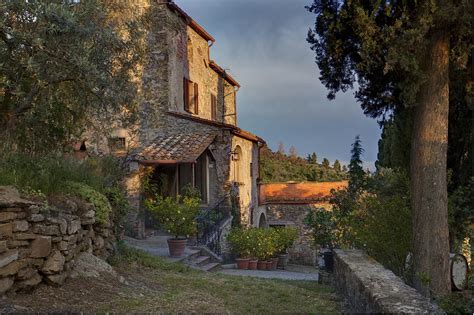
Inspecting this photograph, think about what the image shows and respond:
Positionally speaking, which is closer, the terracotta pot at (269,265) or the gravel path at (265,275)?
the gravel path at (265,275)

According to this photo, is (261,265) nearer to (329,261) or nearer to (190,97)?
(329,261)

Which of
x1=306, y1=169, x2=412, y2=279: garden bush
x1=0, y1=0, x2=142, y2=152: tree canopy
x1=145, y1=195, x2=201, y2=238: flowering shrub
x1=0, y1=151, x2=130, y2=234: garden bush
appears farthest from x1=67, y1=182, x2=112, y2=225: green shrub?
x1=306, y1=169, x2=412, y2=279: garden bush

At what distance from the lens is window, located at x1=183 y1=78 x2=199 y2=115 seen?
56.4 feet

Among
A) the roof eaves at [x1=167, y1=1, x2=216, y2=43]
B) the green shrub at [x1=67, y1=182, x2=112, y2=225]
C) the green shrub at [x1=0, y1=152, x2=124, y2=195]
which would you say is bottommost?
the green shrub at [x1=67, y1=182, x2=112, y2=225]

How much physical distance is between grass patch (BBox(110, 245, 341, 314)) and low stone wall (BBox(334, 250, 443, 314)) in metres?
0.53

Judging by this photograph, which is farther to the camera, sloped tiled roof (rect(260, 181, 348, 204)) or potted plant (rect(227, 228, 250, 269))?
sloped tiled roof (rect(260, 181, 348, 204))

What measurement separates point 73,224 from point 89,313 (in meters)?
1.64

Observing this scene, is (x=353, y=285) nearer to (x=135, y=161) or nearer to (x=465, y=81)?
(x=465, y=81)

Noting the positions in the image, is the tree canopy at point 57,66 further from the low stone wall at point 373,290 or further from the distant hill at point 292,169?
the distant hill at point 292,169

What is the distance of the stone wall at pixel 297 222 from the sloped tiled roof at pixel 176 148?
7558 millimetres

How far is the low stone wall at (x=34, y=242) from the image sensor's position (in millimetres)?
5008

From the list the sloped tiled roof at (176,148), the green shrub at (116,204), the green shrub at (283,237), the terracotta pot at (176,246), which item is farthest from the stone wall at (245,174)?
the green shrub at (116,204)

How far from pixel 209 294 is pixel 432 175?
4.37 meters

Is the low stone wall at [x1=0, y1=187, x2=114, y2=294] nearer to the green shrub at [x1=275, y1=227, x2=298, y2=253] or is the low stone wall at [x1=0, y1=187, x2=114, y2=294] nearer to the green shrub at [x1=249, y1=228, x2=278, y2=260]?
the green shrub at [x1=249, y1=228, x2=278, y2=260]
